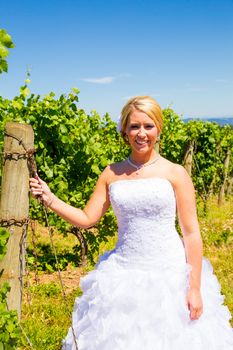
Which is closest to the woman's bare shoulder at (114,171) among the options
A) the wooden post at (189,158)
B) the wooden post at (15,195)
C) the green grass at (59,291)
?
the wooden post at (15,195)

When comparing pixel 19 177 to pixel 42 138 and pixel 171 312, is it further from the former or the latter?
pixel 42 138

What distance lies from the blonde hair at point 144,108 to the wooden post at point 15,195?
2.12 feet

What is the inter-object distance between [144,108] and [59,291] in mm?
3863

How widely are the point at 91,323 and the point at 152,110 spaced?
4.97 feet

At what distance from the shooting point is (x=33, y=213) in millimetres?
6863

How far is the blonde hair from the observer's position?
286cm

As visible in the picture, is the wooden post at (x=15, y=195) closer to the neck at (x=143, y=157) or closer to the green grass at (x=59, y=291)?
the neck at (x=143, y=157)

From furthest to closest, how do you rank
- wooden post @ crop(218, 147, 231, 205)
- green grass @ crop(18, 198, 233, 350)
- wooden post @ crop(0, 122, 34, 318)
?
wooden post @ crop(218, 147, 231, 205) → green grass @ crop(18, 198, 233, 350) → wooden post @ crop(0, 122, 34, 318)

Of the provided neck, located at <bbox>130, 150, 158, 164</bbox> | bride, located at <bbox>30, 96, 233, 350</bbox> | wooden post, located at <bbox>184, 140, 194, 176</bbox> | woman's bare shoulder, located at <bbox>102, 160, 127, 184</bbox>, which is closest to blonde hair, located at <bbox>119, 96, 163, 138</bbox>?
bride, located at <bbox>30, 96, 233, 350</bbox>

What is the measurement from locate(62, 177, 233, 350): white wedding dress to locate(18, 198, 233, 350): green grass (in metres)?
1.70

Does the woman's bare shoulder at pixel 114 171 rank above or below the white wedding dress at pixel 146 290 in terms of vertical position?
above

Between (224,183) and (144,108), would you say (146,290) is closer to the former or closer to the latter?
(144,108)

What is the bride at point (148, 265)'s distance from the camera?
288 centimetres

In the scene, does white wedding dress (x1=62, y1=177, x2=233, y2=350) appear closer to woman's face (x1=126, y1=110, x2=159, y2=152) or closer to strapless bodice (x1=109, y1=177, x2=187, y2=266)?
strapless bodice (x1=109, y1=177, x2=187, y2=266)
